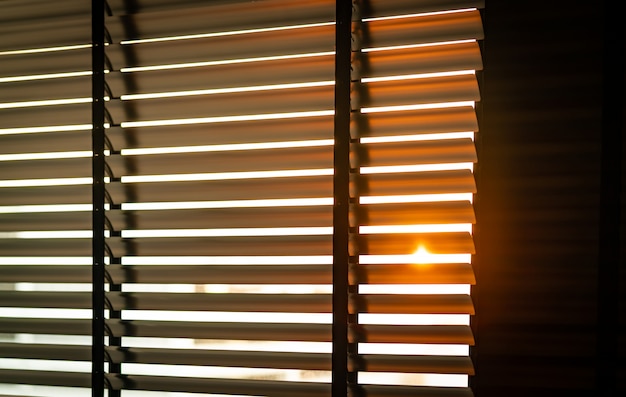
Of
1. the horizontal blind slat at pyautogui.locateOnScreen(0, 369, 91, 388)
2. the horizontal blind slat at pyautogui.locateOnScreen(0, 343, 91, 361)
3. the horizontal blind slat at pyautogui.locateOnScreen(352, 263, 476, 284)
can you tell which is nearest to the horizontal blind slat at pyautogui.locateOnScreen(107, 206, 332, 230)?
the horizontal blind slat at pyautogui.locateOnScreen(352, 263, 476, 284)

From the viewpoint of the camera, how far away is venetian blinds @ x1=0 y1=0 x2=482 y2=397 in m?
1.87

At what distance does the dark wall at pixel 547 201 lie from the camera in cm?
171

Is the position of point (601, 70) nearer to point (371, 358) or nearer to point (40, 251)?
point (371, 358)

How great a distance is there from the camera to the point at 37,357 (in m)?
2.18

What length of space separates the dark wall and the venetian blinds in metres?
0.08

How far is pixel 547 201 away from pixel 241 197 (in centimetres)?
111

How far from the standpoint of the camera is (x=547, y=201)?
1.75 m

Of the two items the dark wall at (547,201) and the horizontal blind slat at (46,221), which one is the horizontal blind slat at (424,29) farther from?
the horizontal blind slat at (46,221)

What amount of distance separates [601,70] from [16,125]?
7.68 feet

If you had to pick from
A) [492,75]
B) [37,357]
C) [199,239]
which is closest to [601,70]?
[492,75]

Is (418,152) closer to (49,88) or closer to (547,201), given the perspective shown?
(547,201)

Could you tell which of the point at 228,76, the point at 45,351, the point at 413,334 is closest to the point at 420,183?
the point at 413,334

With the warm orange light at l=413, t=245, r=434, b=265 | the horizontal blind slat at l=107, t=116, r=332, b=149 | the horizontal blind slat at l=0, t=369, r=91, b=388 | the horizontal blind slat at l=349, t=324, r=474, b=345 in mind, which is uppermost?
the horizontal blind slat at l=107, t=116, r=332, b=149

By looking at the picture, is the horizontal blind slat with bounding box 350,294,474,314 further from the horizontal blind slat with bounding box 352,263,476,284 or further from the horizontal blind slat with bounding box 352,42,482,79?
the horizontal blind slat with bounding box 352,42,482,79
